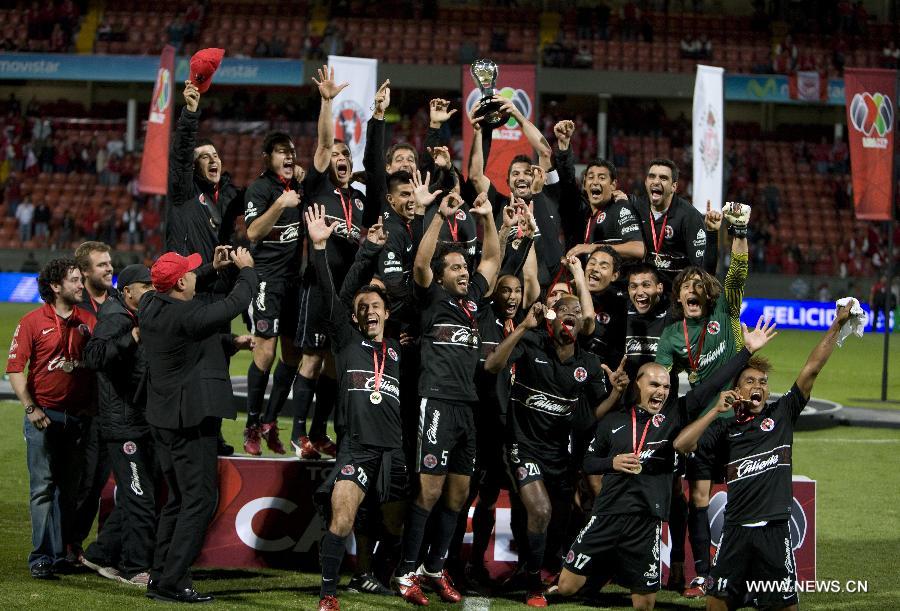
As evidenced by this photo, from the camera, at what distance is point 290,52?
38.9m

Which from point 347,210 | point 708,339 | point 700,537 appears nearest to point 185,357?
point 347,210

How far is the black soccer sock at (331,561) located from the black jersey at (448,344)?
1.03 meters

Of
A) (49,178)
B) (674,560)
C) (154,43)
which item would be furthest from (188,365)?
(154,43)

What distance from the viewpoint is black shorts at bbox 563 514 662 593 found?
24.0ft

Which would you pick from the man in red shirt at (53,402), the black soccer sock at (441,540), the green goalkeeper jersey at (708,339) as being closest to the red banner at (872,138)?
the green goalkeeper jersey at (708,339)

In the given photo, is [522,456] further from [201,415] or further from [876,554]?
[876,554]

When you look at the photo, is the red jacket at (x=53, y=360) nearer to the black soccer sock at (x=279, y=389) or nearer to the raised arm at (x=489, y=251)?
the black soccer sock at (x=279, y=389)

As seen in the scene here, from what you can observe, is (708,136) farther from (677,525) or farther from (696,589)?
(696,589)

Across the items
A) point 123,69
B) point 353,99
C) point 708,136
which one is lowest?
point 708,136

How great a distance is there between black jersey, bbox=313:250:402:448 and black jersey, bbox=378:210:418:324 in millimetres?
401

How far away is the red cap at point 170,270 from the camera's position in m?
7.25

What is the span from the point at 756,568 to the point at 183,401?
10.8ft

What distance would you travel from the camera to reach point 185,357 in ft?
24.0

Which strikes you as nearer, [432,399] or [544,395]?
[432,399]
